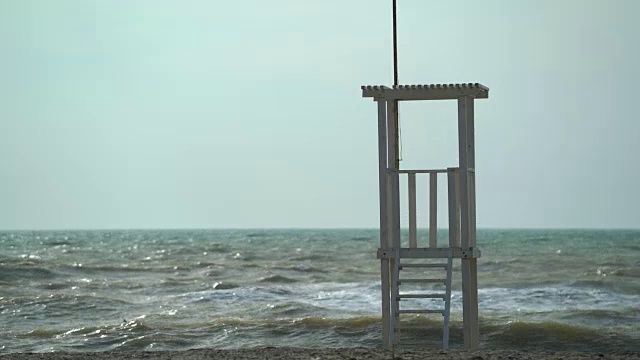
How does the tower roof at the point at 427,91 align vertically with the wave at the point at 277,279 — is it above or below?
above

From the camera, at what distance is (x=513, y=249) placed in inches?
2077

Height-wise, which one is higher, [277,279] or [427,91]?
[427,91]

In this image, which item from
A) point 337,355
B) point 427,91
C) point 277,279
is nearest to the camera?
point 337,355

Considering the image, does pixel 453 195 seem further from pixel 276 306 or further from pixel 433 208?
pixel 276 306

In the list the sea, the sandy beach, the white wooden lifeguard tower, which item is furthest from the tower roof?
the sea

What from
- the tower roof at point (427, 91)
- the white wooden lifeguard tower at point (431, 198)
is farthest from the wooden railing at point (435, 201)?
the tower roof at point (427, 91)

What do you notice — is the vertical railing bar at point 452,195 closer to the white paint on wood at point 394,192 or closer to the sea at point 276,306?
the white paint on wood at point 394,192

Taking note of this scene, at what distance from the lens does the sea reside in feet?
62.2

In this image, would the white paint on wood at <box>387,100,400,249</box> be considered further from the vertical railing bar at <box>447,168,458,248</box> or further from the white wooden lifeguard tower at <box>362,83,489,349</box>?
the vertical railing bar at <box>447,168,458,248</box>

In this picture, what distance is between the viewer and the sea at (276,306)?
18953 millimetres

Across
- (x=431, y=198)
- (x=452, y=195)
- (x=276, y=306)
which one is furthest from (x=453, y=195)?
(x=276, y=306)

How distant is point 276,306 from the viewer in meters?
23.7

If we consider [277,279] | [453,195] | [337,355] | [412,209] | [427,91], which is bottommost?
[277,279]

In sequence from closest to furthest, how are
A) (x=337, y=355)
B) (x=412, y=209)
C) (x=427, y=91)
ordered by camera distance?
(x=337, y=355), (x=427, y=91), (x=412, y=209)
